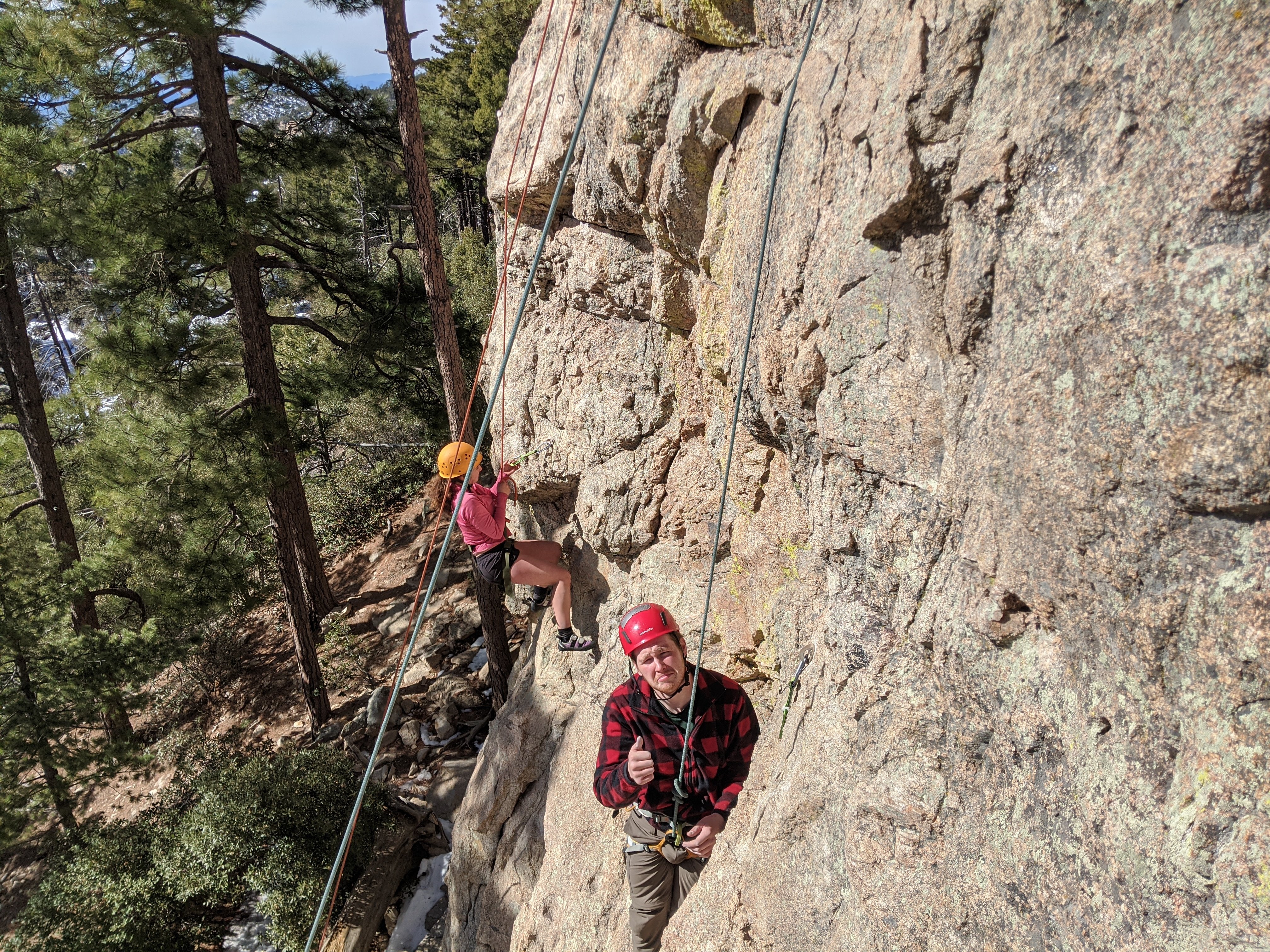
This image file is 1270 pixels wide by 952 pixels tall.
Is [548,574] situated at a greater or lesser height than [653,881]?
greater

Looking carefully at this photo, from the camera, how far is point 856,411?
8.69ft

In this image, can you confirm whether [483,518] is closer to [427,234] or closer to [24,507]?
[427,234]

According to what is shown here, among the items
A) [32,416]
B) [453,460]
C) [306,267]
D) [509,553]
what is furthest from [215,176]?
[509,553]

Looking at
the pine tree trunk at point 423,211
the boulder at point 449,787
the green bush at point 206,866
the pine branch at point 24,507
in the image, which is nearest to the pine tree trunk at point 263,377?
the pine tree trunk at point 423,211

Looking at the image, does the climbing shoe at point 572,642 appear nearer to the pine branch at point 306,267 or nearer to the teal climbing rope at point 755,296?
the teal climbing rope at point 755,296

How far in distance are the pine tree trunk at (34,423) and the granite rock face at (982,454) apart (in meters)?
9.02

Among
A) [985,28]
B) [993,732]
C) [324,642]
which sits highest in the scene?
[985,28]

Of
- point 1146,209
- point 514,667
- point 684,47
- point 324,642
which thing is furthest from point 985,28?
point 324,642

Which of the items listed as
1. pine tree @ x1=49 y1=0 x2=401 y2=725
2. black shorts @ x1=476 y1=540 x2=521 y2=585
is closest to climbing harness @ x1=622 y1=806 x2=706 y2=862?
black shorts @ x1=476 y1=540 x2=521 y2=585

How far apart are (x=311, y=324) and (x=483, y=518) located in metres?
5.26

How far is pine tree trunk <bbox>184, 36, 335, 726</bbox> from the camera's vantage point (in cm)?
818

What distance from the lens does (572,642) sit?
18.1 feet

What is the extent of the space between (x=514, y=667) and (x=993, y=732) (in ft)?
17.7

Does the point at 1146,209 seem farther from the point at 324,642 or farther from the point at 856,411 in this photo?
the point at 324,642
